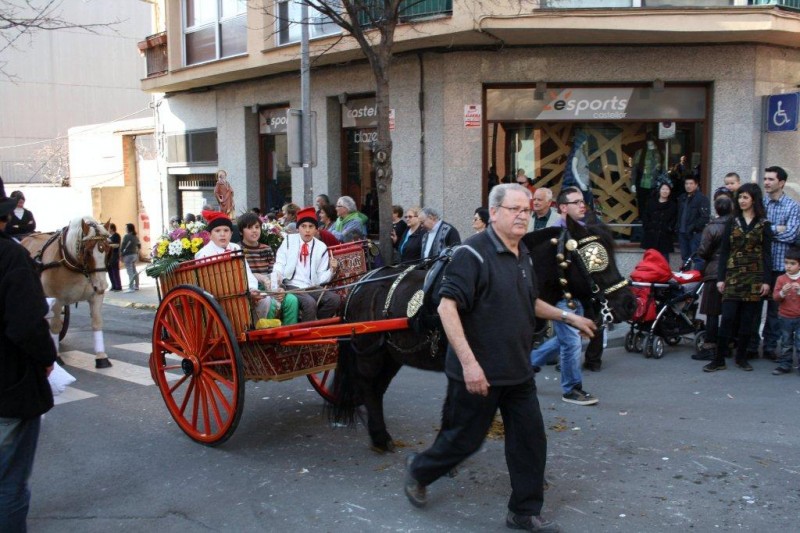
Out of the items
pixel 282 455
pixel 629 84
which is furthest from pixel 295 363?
pixel 629 84

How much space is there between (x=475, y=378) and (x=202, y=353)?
2.85 meters

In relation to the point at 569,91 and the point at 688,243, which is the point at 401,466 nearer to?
the point at 688,243

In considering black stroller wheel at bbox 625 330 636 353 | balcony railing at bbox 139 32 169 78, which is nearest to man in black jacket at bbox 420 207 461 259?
black stroller wheel at bbox 625 330 636 353

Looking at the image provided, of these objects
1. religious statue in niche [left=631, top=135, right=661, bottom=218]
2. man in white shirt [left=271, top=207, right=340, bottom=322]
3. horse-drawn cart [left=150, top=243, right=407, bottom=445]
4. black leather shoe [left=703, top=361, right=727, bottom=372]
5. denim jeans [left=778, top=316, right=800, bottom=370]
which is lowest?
black leather shoe [left=703, top=361, right=727, bottom=372]

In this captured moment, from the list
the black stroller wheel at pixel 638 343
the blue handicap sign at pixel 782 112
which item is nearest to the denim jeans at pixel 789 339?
the black stroller wheel at pixel 638 343

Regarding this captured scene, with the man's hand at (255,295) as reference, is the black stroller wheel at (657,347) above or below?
below

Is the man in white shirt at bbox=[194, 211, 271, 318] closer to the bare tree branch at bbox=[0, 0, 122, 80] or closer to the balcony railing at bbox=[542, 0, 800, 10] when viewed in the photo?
the bare tree branch at bbox=[0, 0, 122, 80]

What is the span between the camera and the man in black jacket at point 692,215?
474 inches

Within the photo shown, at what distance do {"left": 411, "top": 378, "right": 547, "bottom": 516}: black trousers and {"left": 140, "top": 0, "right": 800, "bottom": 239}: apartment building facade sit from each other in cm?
904

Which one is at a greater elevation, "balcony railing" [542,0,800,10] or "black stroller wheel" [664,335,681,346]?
"balcony railing" [542,0,800,10]

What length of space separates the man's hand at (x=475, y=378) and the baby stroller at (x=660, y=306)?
5.45 m

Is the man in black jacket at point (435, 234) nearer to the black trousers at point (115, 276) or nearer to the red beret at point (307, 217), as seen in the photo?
the red beret at point (307, 217)

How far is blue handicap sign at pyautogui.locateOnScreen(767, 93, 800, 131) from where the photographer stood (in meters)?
12.4

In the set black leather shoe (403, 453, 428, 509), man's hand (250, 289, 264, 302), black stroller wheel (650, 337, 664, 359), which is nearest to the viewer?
black leather shoe (403, 453, 428, 509)
